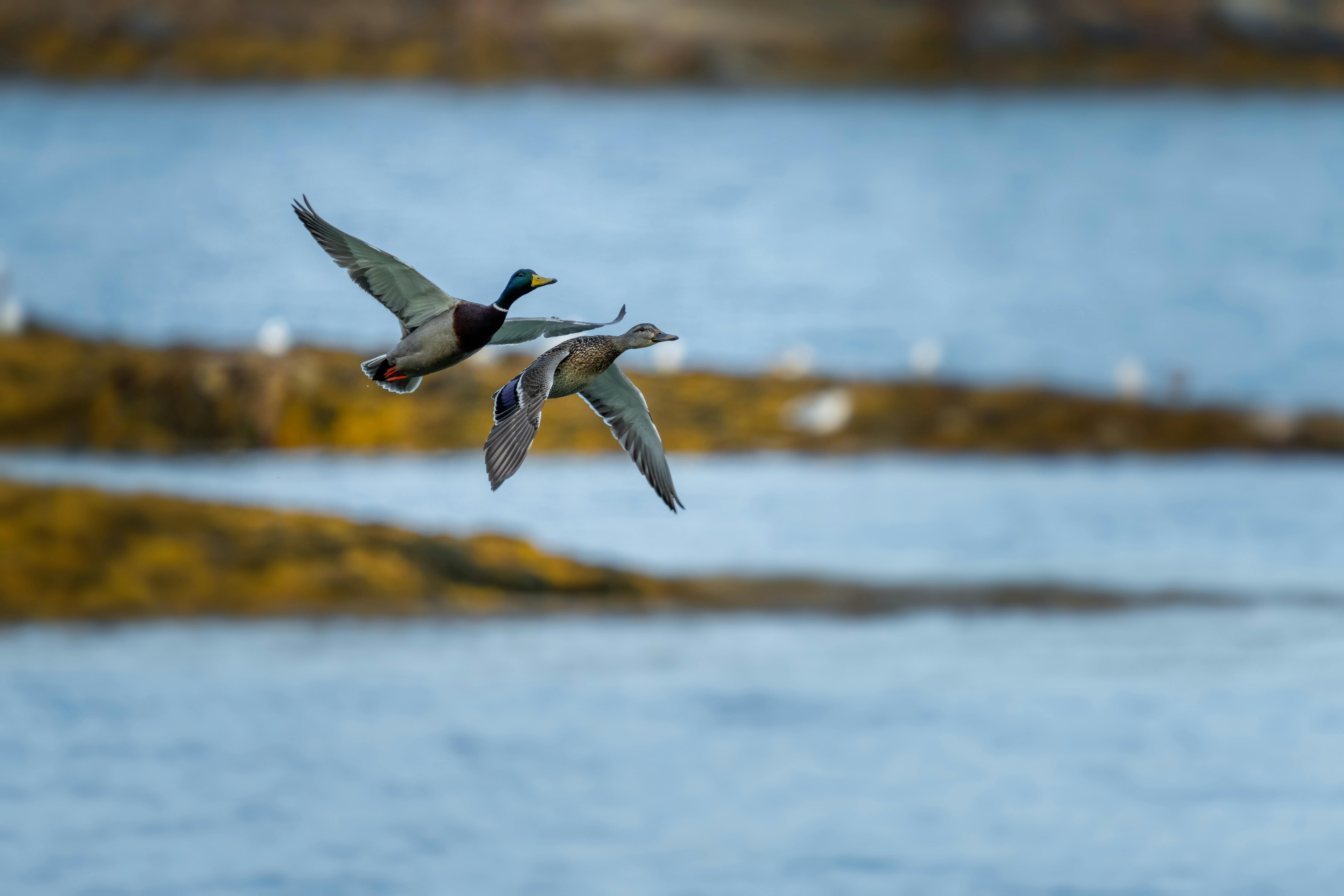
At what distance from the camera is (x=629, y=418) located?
26.9 feet

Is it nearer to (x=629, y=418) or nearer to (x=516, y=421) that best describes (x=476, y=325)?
(x=516, y=421)

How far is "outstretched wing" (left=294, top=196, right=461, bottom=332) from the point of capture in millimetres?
7637

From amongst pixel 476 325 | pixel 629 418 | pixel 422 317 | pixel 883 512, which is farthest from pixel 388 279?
pixel 883 512

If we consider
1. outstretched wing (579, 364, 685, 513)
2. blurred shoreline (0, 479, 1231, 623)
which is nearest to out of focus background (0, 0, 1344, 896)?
blurred shoreline (0, 479, 1231, 623)

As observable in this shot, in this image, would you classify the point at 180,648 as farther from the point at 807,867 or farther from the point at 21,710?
the point at 807,867

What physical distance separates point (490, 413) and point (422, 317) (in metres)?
34.4

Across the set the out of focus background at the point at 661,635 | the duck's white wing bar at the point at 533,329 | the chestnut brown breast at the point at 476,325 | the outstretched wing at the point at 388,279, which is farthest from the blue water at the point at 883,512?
the chestnut brown breast at the point at 476,325

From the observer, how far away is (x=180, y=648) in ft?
130

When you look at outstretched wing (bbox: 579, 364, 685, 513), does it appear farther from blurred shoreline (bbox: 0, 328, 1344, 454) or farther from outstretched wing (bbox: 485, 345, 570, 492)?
blurred shoreline (bbox: 0, 328, 1344, 454)

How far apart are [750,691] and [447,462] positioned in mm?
8268

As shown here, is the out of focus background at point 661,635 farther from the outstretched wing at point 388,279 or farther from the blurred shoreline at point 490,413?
the outstretched wing at point 388,279

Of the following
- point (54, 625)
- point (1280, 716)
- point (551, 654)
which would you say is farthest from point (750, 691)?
point (54, 625)

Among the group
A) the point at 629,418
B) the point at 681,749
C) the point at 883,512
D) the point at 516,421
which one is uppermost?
the point at 883,512

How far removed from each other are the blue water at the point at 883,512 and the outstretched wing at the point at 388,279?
32531 mm
